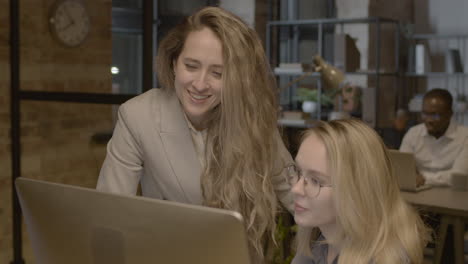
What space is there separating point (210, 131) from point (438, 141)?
3.11m

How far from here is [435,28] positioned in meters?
8.73

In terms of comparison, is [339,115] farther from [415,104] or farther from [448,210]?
[448,210]

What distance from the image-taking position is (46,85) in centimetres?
374

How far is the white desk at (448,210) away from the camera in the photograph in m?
3.23

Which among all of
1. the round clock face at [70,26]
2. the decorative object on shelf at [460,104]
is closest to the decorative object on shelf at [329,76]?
the round clock face at [70,26]

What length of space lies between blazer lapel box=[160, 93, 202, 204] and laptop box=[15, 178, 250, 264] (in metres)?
0.66

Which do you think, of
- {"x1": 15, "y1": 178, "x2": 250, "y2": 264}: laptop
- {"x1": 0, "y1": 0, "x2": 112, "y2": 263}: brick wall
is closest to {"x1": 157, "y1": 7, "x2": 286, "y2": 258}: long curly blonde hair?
{"x1": 15, "y1": 178, "x2": 250, "y2": 264}: laptop

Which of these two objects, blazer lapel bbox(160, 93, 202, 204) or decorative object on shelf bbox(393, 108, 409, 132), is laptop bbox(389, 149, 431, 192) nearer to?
blazer lapel bbox(160, 93, 202, 204)

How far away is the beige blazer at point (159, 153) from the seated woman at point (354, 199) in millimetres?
471

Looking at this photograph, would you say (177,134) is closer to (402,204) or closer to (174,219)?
(402,204)

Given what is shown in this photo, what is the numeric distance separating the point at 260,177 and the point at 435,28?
7.59 meters

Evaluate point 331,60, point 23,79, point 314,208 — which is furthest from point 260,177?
point 331,60

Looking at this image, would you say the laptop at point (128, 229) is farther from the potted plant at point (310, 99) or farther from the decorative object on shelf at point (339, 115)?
the potted plant at point (310, 99)

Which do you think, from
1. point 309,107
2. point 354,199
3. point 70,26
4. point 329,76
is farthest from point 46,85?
point 309,107
